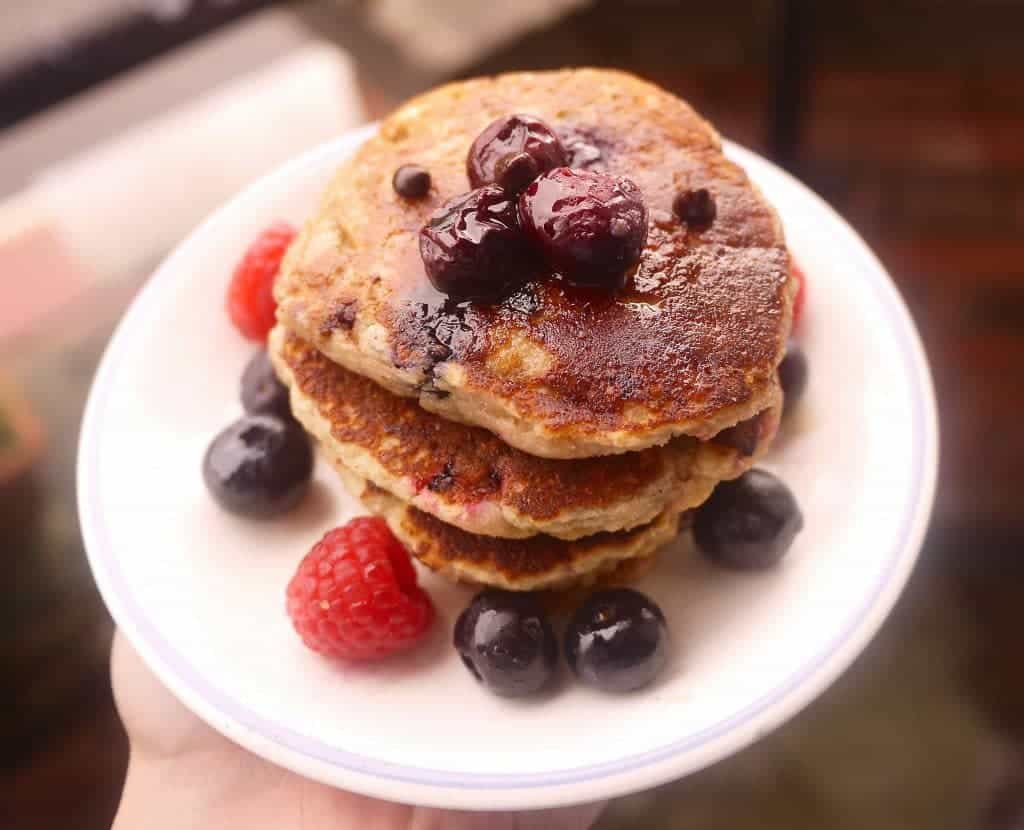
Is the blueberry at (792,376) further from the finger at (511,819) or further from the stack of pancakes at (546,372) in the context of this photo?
the finger at (511,819)

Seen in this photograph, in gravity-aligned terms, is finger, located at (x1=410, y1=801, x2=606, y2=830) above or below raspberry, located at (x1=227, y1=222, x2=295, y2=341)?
below

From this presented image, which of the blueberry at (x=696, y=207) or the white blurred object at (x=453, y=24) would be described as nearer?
the blueberry at (x=696, y=207)

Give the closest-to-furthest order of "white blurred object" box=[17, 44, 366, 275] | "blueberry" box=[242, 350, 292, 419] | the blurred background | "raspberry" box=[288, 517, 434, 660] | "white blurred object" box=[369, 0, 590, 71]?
"raspberry" box=[288, 517, 434, 660]
"blueberry" box=[242, 350, 292, 419]
the blurred background
"white blurred object" box=[17, 44, 366, 275]
"white blurred object" box=[369, 0, 590, 71]

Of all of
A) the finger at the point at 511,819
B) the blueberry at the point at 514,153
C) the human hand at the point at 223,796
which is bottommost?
the finger at the point at 511,819

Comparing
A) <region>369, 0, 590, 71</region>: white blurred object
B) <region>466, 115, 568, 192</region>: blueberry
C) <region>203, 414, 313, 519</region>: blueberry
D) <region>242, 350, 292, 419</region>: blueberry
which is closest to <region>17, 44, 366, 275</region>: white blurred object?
<region>369, 0, 590, 71</region>: white blurred object

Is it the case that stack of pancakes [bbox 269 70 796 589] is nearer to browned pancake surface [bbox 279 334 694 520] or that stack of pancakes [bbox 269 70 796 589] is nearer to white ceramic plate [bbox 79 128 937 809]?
browned pancake surface [bbox 279 334 694 520]

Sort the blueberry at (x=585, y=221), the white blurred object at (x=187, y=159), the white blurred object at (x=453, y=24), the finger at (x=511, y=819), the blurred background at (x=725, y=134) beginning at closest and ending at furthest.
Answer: the blueberry at (x=585, y=221), the finger at (x=511, y=819), the blurred background at (x=725, y=134), the white blurred object at (x=187, y=159), the white blurred object at (x=453, y=24)

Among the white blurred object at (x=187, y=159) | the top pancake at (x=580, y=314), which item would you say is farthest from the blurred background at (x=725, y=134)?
the top pancake at (x=580, y=314)
